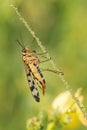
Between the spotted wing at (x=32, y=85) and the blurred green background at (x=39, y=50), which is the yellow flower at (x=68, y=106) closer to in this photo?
the spotted wing at (x=32, y=85)

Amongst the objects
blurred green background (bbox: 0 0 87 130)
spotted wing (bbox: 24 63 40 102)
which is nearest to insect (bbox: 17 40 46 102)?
spotted wing (bbox: 24 63 40 102)

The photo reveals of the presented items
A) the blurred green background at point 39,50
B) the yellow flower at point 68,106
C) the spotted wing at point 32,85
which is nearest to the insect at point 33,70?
the spotted wing at point 32,85

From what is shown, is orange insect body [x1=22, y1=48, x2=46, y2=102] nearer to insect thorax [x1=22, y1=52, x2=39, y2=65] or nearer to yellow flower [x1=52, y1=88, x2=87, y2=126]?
insect thorax [x1=22, y1=52, x2=39, y2=65]

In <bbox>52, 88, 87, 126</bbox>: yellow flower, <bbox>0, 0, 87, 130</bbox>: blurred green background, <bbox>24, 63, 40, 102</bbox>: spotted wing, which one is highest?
<bbox>0, 0, 87, 130</bbox>: blurred green background

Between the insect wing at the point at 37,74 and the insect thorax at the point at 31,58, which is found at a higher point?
the insect thorax at the point at 31,58

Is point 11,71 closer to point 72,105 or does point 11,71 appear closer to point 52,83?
point 52,83

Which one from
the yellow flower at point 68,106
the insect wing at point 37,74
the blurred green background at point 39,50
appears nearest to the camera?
the yellow flower at point 68,106

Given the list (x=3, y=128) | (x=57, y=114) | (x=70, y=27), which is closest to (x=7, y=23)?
(x=70, y=27)

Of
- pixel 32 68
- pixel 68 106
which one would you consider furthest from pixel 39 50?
pixel 68 106
